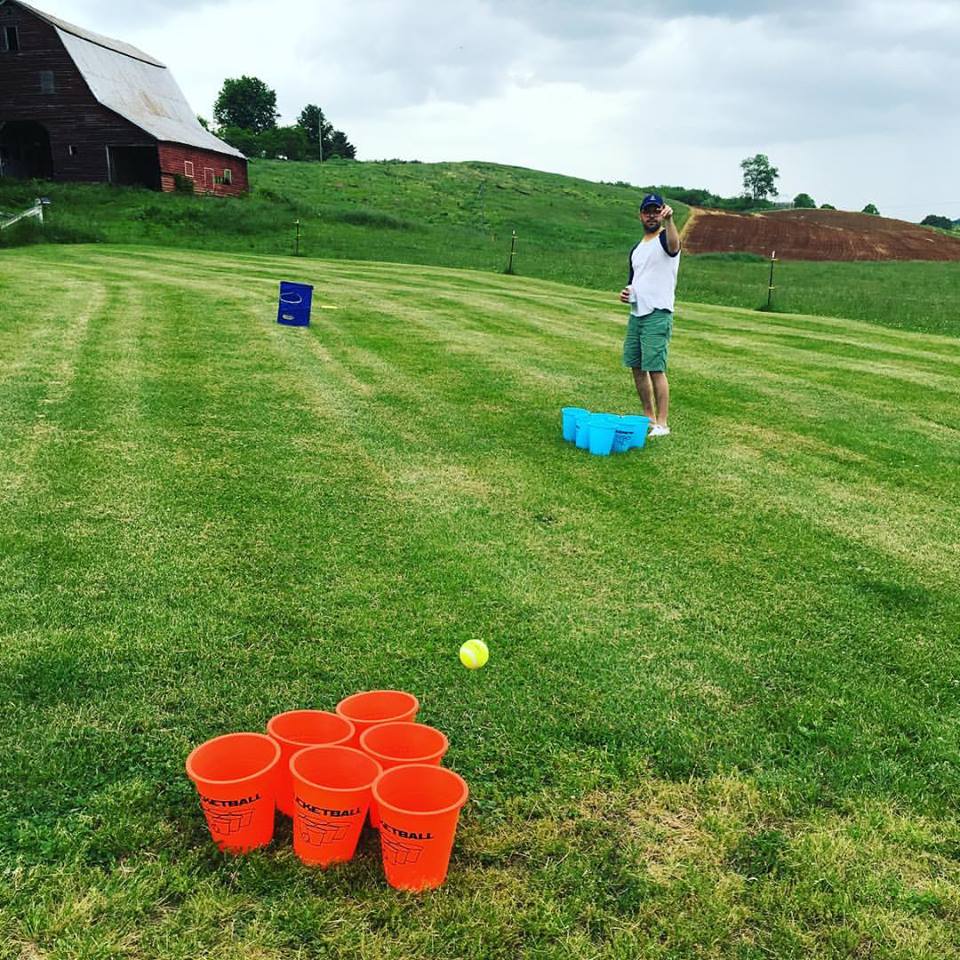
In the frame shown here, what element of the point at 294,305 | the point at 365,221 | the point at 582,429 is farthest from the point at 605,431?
the point at 365,221

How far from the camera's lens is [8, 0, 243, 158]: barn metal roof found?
36.6m

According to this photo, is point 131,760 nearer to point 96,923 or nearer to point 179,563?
point 96,923

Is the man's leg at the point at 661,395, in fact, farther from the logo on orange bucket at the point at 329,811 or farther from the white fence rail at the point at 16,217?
the white fence rail at the point at 16,217

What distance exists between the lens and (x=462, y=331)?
44.7 feet

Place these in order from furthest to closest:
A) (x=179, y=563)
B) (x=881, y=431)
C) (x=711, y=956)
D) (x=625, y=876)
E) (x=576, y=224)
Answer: (x=576, y=224) < (x=881, y=431) < (x=179, y=563) < (x=625, y=876) < (x=711, y=956)

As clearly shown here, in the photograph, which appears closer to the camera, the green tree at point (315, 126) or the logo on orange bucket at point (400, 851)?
the logo on orange bucket at point (400, 851)

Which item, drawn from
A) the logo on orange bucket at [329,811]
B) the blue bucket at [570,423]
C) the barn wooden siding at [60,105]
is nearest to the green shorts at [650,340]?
the blue bucket at [570,423]

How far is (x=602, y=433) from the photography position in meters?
7.30

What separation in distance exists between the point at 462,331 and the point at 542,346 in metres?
1.56

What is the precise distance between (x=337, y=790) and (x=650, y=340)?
5.86m

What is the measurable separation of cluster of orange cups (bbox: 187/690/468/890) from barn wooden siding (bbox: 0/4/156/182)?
3960 centimetres

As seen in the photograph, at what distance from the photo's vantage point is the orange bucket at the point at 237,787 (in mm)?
2646

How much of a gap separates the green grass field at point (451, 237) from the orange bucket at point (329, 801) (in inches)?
750

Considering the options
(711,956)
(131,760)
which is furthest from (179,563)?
(711,956)
